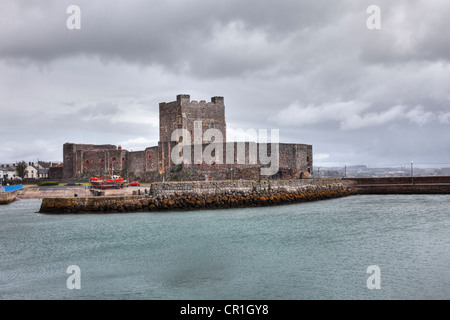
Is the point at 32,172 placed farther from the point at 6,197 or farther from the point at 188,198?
the point at 188,198

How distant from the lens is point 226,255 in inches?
536

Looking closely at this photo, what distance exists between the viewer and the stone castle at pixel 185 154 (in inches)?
1471

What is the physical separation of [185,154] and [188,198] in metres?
14.6

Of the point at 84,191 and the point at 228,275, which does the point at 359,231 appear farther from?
the point at 84,191

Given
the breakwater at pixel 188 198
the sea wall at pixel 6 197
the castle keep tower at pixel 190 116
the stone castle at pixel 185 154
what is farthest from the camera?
the castle keep tower at pixel 190 116

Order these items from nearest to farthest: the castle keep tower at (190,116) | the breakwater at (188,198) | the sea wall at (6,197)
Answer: the breakwater at (188,198), the sea wall at (6,197), the castle keep tower at (190,116)

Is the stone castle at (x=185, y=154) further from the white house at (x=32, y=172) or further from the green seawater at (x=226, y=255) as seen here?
the white house at (x=32, y=172)

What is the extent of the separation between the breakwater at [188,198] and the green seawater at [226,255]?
3.68 ft

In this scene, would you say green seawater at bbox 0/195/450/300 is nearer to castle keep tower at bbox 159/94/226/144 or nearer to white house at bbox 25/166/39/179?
castle keep tower at bbox 159/94/226/144

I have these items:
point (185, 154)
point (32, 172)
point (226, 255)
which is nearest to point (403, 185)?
point (185, 154)

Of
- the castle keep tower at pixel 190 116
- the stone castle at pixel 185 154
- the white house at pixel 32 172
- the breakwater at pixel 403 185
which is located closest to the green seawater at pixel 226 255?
the stone castle at pixel 185 154

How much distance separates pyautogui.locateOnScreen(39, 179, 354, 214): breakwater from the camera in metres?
24.1

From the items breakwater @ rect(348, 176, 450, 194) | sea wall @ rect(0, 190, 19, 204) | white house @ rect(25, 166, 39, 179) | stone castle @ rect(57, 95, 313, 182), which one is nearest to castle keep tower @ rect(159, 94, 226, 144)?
stone castle @ rect(57, 95, 313, 182)

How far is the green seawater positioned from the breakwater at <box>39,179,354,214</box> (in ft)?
3.68
